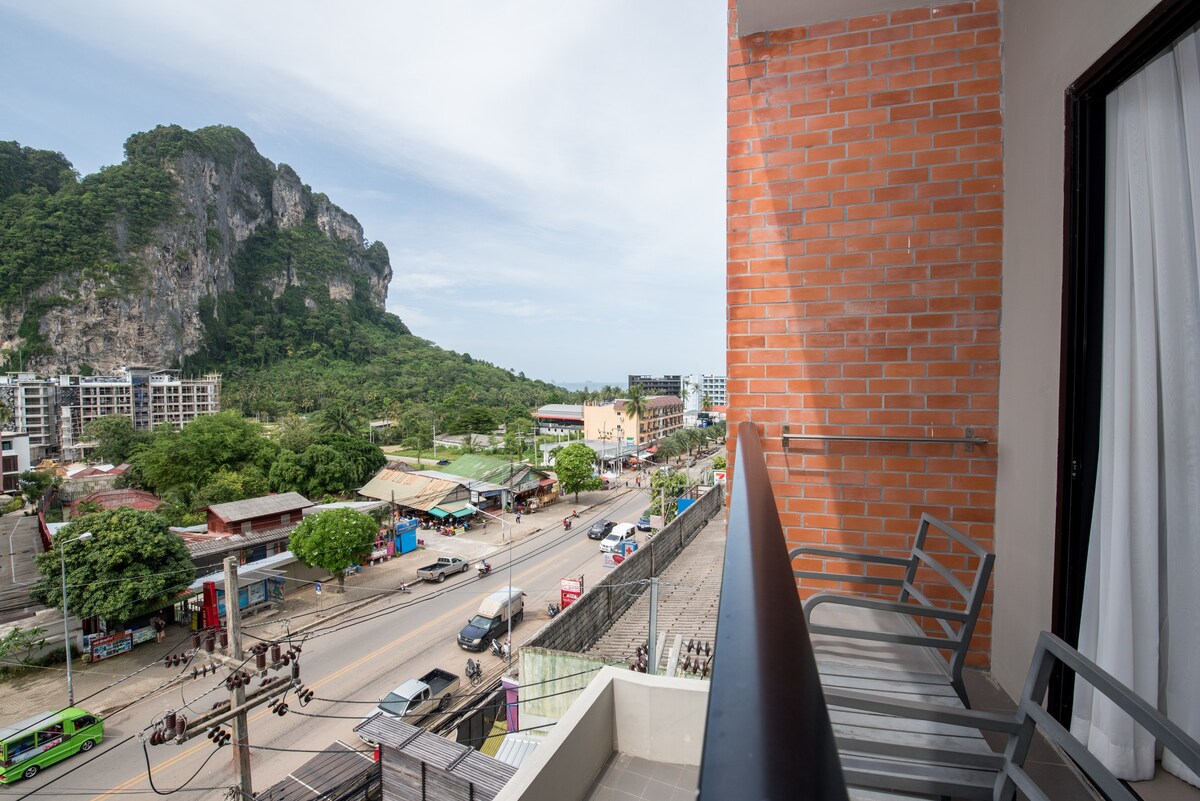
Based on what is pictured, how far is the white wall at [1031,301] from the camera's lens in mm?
1521

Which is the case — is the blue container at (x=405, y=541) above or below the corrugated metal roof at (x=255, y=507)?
below

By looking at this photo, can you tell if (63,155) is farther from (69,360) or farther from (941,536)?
(941,536)

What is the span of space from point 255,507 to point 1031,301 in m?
18.9

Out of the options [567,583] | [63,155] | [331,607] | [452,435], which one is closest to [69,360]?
[63,155]

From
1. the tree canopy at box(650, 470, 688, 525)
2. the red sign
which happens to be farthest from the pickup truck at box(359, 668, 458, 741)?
the tree canopy at box(650, 470, 688, 525)

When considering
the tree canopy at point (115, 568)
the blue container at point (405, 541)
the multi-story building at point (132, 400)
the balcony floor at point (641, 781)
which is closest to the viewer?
the balcony floor at point (641, 781)

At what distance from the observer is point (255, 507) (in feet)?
53.8

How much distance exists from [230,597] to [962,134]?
6.56m

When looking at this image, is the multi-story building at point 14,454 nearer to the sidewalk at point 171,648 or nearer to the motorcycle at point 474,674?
the sidewalk at point 171,648

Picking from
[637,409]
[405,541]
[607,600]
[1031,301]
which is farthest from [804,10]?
[637,409]

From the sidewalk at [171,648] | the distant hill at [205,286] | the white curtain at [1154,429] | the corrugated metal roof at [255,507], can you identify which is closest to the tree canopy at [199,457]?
the corrugated metal roof at [255,507]

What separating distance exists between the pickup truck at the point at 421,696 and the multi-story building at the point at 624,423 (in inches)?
1105

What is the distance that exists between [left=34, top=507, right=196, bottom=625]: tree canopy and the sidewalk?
904 millimetres

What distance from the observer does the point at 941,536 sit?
200 cm
